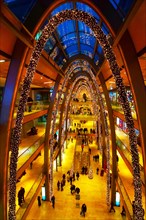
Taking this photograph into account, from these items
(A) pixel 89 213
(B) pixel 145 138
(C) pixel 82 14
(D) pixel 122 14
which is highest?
(D) pixel 122 14

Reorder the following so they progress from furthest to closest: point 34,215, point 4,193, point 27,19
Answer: point 34,215
point 4,193
point 27,19

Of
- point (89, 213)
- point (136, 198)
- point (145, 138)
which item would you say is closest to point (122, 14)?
point (145, 138)

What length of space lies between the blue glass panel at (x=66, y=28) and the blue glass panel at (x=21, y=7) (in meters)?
7.34

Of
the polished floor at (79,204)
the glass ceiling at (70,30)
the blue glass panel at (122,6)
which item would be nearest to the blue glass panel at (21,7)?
the glass ceiling at (70,30)

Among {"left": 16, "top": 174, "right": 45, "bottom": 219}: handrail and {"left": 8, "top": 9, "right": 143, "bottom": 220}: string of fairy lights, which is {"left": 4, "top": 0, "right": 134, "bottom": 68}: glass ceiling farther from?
{"left": 16, "top": 174, "right": 45, "bottom": 219}: handrail

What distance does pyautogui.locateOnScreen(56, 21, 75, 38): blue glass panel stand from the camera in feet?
62.2

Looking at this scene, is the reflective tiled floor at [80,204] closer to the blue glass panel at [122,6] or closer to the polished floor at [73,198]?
the polished floor at [73,198]

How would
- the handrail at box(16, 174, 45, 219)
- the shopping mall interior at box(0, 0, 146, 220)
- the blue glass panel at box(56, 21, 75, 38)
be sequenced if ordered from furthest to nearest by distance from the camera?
the blue glass panel at box(56, 21, 75, 38) → the handrail at box(16, 174, 45, 219) → the shopping mall interior at box(0, 0, 146, 220)

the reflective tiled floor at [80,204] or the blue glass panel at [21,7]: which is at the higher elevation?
the blue glass panel at [21,7]

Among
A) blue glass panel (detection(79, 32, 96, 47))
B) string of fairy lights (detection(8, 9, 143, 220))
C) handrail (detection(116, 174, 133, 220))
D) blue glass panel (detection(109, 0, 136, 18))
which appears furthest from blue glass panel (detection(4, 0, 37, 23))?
handrail (detection(116, 174, 133, 220))

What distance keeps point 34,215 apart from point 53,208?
2327 mm

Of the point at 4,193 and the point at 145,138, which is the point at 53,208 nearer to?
the point at 4,193

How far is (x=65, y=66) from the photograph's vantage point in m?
29.3

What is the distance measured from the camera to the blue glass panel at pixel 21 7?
11070mm
